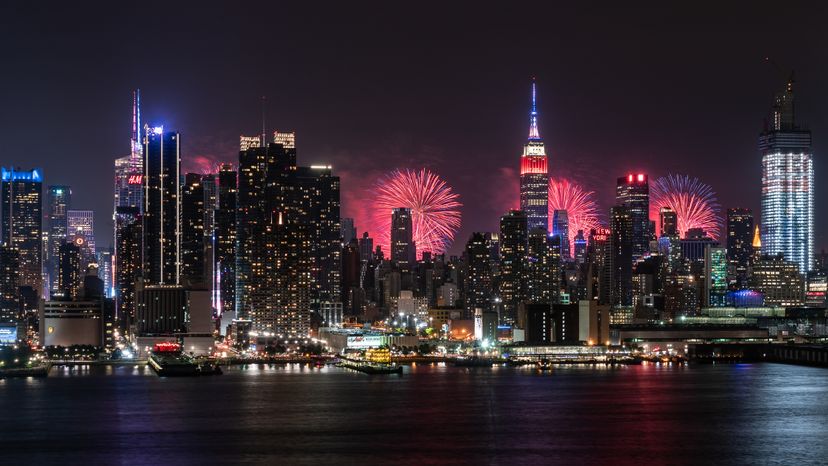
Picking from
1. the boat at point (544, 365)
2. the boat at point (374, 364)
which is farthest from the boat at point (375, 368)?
the boat at point (544, 365)

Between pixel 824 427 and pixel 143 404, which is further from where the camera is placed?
pixel 143 404

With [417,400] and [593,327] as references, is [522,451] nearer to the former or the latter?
[417,400]

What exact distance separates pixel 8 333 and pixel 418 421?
12201cm

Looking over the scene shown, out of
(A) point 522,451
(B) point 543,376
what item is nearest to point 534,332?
(B) point 543,376

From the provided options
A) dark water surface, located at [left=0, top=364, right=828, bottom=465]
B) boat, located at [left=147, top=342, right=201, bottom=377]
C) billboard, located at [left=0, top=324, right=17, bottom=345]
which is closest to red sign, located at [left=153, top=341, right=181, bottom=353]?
boat, located at [left=147, top=342, right=201, bottom=377]

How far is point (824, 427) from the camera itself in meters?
73.1

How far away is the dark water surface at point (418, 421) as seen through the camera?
203 feet

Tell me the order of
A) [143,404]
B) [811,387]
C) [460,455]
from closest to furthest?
1. [460,455]
2. [143,404]
3. [811,387]

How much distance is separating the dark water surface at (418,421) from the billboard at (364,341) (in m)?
54.5

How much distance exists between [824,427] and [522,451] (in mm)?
20230

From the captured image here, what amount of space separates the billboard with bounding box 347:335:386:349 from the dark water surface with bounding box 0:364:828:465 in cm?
5447

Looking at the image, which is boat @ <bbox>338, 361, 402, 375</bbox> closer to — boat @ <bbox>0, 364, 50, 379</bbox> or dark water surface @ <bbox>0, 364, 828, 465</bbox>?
dark water surface @ <bbox>0, 364, 828, 465</bbox>

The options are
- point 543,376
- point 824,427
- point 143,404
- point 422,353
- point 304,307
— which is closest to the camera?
point 824,427

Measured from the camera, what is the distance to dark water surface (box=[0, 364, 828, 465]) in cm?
6181
